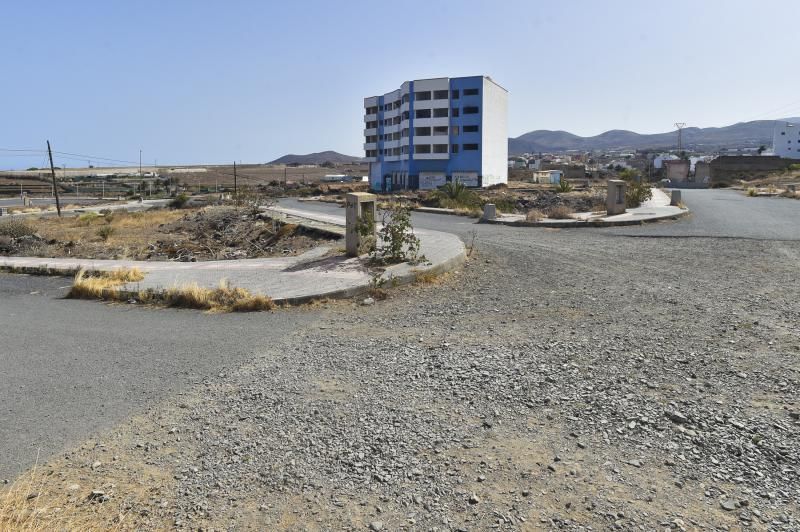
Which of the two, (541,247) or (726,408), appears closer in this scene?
(726,408)

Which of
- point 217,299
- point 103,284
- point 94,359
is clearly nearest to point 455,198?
point 103,284

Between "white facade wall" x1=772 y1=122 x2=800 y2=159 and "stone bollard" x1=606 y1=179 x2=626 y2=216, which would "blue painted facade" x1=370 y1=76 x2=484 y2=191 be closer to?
"stone bollard" x1=606 y1=179 x2=626 y2=216

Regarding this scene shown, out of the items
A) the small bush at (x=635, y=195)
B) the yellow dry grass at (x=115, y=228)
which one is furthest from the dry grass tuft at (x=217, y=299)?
the small bush at (x=635, y=195)

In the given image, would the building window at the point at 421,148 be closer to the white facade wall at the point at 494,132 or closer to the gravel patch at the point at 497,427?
the white facade wall at the point at 494,132

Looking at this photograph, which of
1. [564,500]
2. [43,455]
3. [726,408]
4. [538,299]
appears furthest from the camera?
[538,299]

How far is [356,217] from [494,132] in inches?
2814

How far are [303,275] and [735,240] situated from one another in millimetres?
10565

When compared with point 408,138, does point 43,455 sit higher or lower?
lower

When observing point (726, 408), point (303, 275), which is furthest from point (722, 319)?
point (303, 275)

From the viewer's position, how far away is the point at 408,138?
255ft

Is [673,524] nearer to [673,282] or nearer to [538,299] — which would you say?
[538,299]

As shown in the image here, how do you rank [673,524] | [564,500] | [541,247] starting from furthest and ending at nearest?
[541,247]
[564,500]
[673,524]

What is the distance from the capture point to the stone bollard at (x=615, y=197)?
22.1 metres

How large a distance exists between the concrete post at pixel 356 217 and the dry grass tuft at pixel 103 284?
395 centimetres
